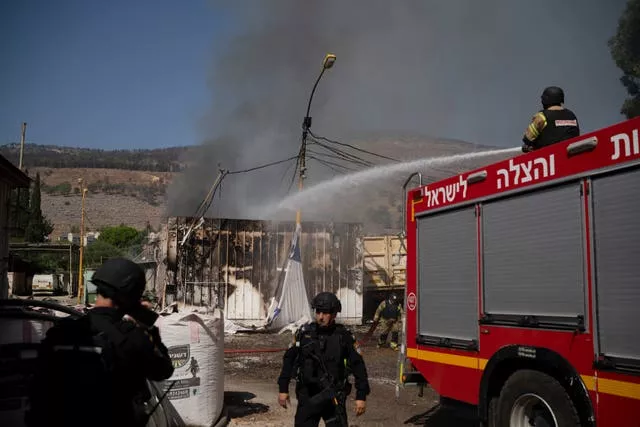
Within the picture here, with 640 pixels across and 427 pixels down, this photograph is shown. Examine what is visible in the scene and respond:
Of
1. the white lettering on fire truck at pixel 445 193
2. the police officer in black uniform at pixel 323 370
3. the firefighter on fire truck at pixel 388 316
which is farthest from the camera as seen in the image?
the firefighter on fire truck at pixel 388 316

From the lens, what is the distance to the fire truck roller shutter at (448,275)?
5398 millimetres

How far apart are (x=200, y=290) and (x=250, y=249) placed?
6.28 ft

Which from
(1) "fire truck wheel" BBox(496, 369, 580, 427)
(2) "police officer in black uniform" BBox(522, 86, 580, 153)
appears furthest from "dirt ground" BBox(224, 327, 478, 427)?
(2) "police officer in black uniform" BBox(522, 86, 580, 153)

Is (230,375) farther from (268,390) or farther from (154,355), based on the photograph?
(154,355)

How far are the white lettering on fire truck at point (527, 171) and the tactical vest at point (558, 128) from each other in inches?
22.0

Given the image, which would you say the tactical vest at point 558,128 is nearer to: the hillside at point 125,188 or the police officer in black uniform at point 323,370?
the police officer in black uniform at point 323,370

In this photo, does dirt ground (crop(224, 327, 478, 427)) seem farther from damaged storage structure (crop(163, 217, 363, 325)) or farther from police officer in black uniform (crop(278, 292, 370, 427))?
damaged storage structure (crop(163, 217, 363, 325))

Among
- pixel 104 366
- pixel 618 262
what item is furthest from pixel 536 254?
pixel 104 366

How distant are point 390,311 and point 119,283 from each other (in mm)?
11813

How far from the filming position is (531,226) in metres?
4.71

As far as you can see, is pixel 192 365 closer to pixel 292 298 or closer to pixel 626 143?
pixel 626 143

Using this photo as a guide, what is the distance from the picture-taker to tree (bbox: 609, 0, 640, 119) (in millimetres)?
24453

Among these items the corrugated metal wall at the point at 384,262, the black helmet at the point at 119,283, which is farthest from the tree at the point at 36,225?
the black helmet at the point at 119,283

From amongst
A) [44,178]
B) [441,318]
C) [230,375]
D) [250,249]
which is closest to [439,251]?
[441,318]
